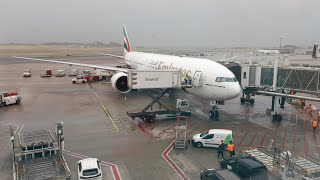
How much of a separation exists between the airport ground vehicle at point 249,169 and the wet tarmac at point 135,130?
2.00 meters

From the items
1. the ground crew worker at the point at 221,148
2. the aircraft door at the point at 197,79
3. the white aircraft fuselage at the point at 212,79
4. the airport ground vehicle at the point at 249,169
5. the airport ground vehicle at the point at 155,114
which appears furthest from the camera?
the aircraft door at the point at 197,79

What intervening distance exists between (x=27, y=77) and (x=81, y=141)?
43.6m

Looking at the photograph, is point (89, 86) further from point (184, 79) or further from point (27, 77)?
point (184, 79)

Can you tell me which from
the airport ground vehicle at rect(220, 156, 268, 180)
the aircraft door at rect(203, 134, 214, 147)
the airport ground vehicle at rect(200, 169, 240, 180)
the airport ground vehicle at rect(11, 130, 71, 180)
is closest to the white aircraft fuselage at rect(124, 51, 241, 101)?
the aircraft door at rect(203, 134, 214, 147)

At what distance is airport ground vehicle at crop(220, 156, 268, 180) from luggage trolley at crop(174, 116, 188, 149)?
4731 millimetres

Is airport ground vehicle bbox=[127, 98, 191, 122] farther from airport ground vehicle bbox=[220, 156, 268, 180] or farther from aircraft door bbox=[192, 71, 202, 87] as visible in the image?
airport ground vehicle bbox=[220, 156, 268, 180]

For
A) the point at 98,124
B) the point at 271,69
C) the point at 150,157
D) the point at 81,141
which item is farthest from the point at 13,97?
the point at 271,69

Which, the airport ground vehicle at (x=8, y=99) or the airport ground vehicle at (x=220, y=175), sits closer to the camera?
the airport ground vehicle at (x=220, y=175)

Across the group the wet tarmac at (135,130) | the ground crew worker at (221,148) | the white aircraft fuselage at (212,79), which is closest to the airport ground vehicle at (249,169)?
the wet tarmac at (135,130)

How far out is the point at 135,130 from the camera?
2288 centimetres

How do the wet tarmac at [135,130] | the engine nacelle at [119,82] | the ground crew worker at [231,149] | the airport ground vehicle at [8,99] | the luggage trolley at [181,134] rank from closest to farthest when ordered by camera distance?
the wet tarmac at [135,130], the ground crew worker at [231,149], the luggage trolley at [181,134], the airport ground vehicle at [8,99], the engine nacelle at [119,82]

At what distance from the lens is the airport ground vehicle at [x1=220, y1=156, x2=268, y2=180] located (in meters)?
13.5

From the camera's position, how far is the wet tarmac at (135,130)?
16375 mm

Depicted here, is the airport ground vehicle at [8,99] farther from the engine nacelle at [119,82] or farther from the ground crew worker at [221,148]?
the ground crew worker at [221,148]
